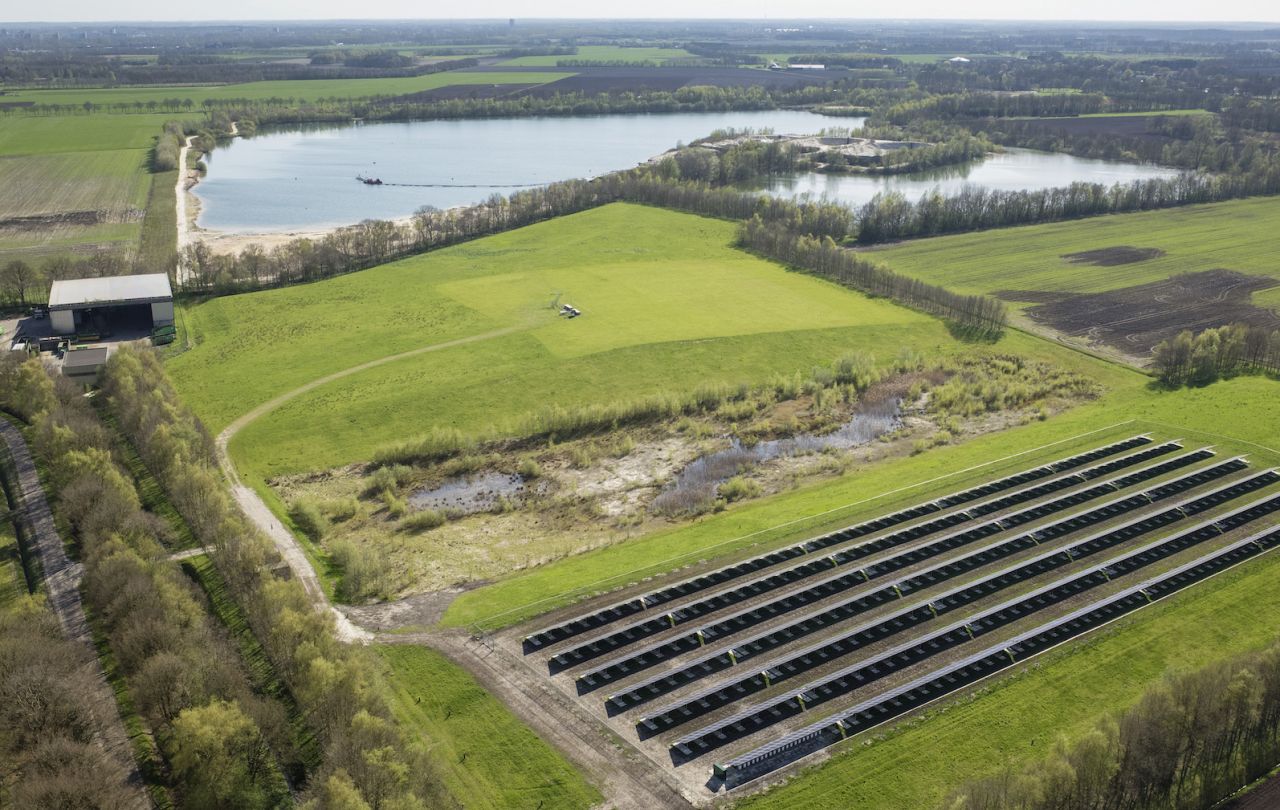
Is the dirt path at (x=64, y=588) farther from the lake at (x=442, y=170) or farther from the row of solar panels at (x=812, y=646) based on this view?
the lake at (x=442, y=170)

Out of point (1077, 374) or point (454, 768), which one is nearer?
point (454, 768)

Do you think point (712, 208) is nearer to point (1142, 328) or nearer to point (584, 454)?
point (1142, 328)

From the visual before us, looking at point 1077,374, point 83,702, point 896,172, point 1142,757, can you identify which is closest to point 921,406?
point 1077,374

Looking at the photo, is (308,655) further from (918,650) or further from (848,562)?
(848,562)

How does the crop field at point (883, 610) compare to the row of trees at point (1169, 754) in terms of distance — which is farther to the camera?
the crop field at point (883, 610)

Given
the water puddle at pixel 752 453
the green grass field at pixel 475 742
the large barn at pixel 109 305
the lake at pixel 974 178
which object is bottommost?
the green grass field at pixel 475 742

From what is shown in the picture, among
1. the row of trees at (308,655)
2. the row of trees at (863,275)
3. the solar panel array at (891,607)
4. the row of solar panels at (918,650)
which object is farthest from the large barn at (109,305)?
the row of solar panels at (918,650)
